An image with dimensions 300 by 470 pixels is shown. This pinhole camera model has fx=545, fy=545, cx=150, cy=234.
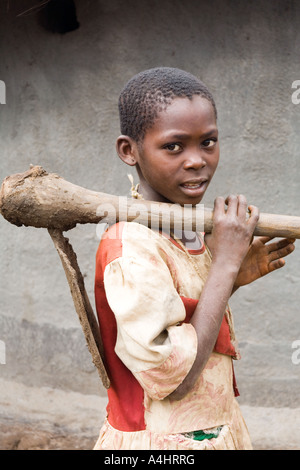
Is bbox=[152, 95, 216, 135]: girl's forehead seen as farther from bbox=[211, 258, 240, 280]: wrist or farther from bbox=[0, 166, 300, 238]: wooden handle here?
bbox=[211, 258, 240, 280]: wrist

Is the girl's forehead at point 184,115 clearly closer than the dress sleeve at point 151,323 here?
No

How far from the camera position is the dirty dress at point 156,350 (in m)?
1.29

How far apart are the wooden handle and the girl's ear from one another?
0.46 ft

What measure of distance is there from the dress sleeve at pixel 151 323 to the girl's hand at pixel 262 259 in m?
0.43

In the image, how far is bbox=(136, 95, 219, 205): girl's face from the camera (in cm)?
→ 142

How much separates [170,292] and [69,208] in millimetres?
361

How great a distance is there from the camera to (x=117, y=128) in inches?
153

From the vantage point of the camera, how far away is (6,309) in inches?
167
